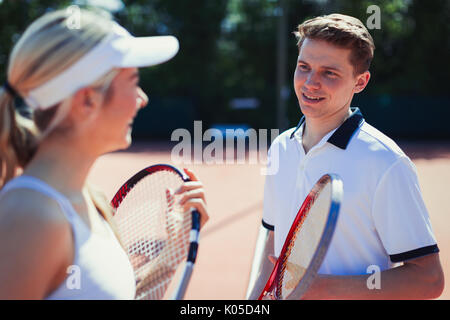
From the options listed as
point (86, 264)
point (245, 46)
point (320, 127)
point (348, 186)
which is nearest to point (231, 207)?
point (320, 127)

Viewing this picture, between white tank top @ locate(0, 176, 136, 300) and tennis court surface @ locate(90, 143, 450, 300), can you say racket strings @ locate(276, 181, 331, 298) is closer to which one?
white tank top @ locate(0, 176, 136, 300)

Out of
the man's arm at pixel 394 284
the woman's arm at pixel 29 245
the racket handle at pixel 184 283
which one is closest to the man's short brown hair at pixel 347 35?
the man's arm at pixel 394 284

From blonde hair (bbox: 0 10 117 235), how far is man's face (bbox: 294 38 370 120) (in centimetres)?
99

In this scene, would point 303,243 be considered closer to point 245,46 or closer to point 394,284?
point 394,284

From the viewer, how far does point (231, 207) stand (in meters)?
7.61

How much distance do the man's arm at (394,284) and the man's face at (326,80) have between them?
678 mm

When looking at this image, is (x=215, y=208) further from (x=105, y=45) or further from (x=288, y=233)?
(x=105, y=45)

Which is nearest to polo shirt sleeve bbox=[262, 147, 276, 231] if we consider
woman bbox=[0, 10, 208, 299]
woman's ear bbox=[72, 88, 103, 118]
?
woman bbox=[0, 10, 208, 299]

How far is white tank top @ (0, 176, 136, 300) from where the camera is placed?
1174 mm

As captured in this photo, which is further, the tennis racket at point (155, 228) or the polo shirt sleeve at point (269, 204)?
the polo shirt sleeve at point (269, 204)

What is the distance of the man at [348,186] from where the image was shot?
170 cm

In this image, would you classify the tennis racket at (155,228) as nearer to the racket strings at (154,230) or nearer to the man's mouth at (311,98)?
the racket strings at (154,230)
